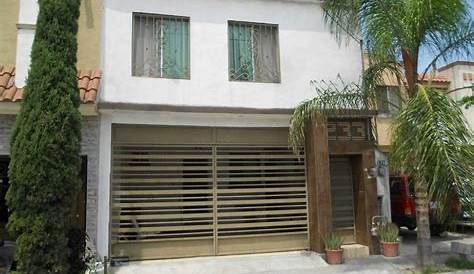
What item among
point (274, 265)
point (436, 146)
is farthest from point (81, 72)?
point (436, 146)

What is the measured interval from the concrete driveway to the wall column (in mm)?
549

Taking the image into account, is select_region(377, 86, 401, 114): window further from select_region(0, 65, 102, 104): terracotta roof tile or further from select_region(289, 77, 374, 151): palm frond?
select_region(0, 65, 102, 104): terracotta roof tile

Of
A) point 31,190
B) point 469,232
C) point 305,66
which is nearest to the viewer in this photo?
point 31,190

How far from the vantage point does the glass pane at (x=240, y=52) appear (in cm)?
1101

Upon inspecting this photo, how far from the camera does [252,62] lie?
11.2 meters

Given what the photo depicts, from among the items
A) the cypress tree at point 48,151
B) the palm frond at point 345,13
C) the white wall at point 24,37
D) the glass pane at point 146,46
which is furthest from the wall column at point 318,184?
the white wall at point 24,37

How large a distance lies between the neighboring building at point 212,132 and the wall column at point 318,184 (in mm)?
25

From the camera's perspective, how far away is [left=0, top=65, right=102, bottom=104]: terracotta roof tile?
886 centimetres

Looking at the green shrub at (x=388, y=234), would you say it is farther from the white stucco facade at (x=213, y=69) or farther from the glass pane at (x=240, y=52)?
the glass pane at (x=240, y=52)

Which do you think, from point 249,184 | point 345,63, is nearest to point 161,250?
point 249,184

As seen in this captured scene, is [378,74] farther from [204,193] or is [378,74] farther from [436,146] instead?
[204,193]

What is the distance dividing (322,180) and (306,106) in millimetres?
1837

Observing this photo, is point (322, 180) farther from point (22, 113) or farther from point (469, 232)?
point (469, 232)

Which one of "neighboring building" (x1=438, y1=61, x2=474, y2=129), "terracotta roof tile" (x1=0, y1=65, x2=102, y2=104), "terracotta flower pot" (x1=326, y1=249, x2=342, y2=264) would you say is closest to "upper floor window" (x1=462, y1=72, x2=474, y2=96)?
"neighboring building" (x1=438, y1=61, x2=474, y2=129)
